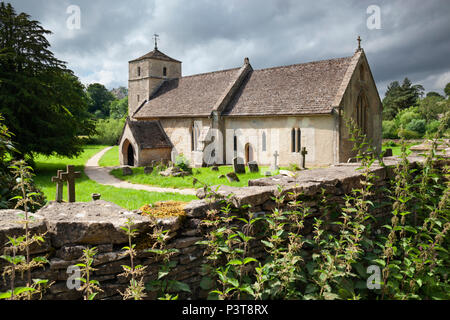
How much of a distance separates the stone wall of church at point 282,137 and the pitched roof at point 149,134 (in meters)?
5.88

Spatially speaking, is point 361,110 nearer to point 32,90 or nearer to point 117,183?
point 117,183

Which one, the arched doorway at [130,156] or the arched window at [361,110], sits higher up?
the arched window at [361,110]

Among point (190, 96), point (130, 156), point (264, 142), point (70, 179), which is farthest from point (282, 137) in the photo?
point (70, 179)

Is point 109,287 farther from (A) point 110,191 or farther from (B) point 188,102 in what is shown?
(B) point 188,102

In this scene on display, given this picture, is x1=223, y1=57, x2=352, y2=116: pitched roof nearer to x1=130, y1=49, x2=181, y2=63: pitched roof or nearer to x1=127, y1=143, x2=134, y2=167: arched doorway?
x1=127, y1=143, x2=134, y2=167: arched doorway

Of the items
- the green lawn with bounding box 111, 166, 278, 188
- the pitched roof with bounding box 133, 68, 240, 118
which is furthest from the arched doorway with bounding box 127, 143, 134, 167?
the green lawn with bounding box 111, 166, 278, 188

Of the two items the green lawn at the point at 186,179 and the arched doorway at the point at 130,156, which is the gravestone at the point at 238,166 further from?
the arched doorway at the point at 130,156

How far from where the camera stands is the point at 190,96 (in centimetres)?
2962

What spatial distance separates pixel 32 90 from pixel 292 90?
17993 millimetres

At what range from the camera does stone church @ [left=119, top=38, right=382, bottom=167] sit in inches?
856

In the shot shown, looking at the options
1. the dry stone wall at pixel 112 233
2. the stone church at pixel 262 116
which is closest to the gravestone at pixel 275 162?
the stone church at pixel 262 116

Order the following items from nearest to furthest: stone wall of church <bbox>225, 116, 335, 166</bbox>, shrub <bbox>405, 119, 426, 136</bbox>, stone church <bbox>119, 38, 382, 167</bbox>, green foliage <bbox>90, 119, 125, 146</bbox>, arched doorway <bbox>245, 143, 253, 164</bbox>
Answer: stone wall of church <bbox>225, 116, 335, 166</bbox> → stone church <bbox>119, 38, 382, 167</bbox> → arched doorway <bbox>245, 143, 253, 164</bbox> → shrub <bbox>405, 119, 426, 136</bbox> → green foliage <bbox>90, 119, 125, 146</bbox>

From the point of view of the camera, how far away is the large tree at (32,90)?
70.1ft

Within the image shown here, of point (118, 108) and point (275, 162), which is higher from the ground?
point (118, 108)
